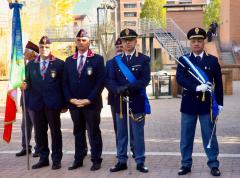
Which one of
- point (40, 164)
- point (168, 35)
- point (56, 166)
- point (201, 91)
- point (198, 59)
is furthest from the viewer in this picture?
point (168, 35)

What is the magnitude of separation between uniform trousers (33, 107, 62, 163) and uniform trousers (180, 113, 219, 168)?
6.60 ft

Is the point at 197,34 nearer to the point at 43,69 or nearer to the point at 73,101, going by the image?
the point at 73,101

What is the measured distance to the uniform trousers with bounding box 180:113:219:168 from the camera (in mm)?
7273

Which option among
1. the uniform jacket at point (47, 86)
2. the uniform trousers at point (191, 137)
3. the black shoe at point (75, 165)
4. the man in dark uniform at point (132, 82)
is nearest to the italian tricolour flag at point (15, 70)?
the uniform jacket at point (47, 86)

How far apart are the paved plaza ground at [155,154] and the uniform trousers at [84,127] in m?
0.25

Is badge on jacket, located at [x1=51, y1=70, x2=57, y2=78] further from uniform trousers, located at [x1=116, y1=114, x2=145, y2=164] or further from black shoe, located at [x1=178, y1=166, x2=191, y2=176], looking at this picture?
black shoe, located at [x1=178, y1=166, x2=191, y2=176]

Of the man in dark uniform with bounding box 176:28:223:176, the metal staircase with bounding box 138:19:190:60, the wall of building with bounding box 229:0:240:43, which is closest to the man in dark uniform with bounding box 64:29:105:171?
the man in dark uniform with bounding box 176:28:223:176

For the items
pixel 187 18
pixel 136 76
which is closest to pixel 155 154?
pixel 136 76

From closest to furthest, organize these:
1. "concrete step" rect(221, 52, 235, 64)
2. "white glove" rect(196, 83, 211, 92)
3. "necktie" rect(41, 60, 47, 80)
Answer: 1. "white glove" rect(196, 83, 211, 92)
2. "necktie" rect(41, 60, 47, 80)
3. "concrete step" rect(221, 52, 235, 64)

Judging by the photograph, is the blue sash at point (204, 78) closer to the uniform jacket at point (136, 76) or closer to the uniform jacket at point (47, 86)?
the uniform jacket at point (136, 76)

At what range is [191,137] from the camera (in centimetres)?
745

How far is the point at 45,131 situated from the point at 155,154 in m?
2.04

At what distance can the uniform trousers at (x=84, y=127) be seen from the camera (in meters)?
7.81

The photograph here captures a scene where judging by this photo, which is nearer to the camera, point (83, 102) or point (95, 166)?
point (83, 102)
